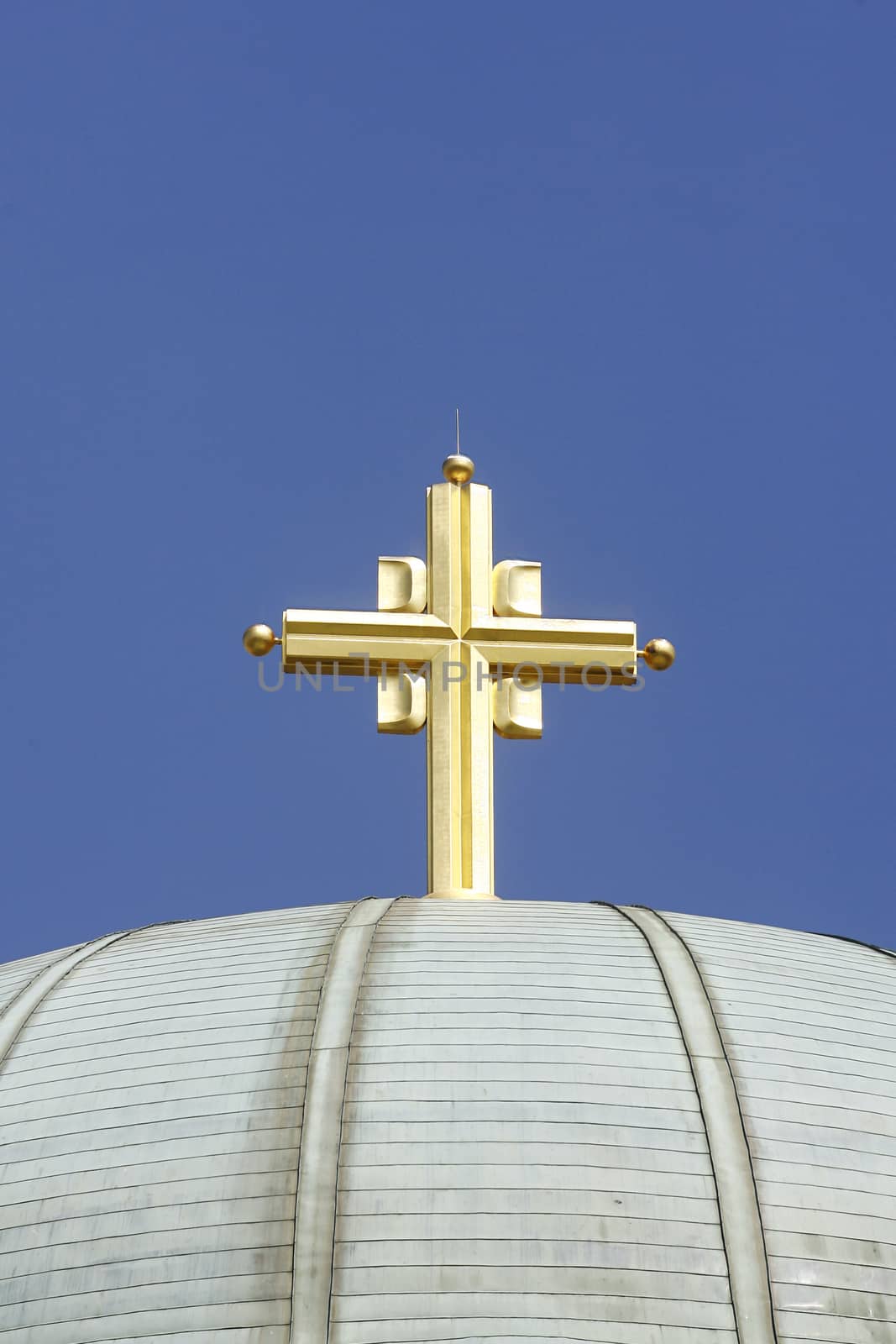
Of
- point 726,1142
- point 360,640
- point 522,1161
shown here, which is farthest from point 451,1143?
point 360,640

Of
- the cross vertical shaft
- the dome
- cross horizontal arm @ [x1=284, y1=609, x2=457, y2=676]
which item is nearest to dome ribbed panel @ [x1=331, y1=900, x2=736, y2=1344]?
the dome

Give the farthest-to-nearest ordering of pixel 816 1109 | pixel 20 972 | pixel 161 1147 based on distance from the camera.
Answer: pixel 20 972
pixel 816 1109
pixel 161 1147

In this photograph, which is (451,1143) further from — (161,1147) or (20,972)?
(20,972)

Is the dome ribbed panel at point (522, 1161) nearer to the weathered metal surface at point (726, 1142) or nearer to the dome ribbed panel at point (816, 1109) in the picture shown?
the weathered metal surface at point (726, 1142)

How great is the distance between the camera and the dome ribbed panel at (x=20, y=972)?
56.4 ft

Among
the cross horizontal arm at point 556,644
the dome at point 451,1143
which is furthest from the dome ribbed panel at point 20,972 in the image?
the cross horizontal arm at point 556,644

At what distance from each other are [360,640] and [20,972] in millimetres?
3876

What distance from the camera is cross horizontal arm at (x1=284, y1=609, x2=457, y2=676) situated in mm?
19297

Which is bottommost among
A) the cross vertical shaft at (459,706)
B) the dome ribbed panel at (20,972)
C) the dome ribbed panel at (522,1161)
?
the dome ribbed panel at (522,1161)

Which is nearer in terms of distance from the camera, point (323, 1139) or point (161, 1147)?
point (323, 1139)

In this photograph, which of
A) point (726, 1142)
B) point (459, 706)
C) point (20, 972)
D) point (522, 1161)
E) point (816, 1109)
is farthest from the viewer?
point (459, 706)

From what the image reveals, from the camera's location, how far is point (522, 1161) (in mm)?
14562

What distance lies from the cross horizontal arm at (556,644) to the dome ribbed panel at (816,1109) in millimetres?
2757

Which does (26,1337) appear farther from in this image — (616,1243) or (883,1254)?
(883,1254)
